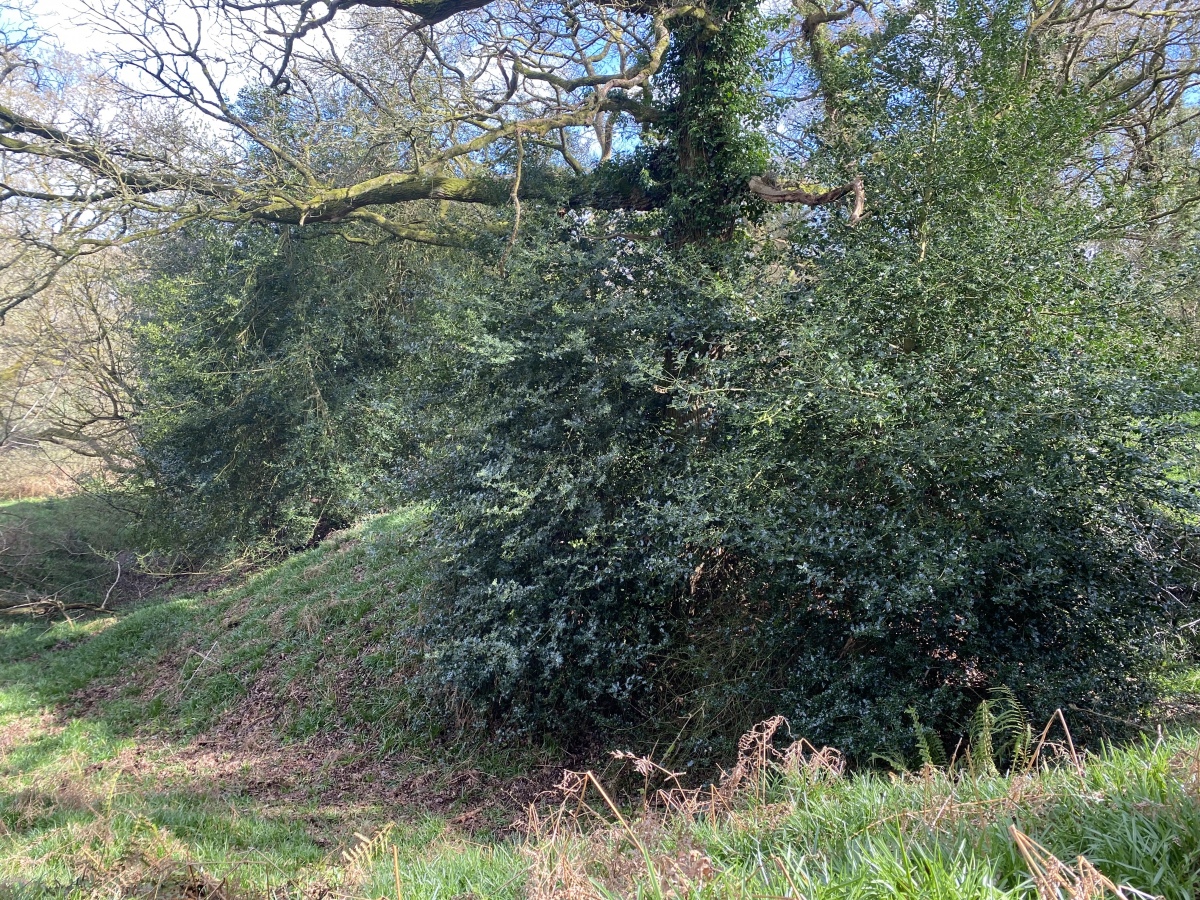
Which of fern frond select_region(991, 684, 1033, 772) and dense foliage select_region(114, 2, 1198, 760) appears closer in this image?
fern frond select_region(991, 684, 1033, 772)

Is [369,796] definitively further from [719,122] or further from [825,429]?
[719,122]

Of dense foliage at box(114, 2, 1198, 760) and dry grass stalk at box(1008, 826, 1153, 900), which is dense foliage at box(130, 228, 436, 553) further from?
dry grass stalk at box(1008, 826, 1153, 900)

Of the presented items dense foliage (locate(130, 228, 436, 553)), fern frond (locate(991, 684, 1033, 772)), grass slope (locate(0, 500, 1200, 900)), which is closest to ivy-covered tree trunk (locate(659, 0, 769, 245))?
grass slope (locate(0, 500, 1200, 900))

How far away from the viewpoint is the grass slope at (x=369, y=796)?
96.8 inches

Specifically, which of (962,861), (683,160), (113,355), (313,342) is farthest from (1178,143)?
(113,355)

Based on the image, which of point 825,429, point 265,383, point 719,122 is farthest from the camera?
point 265,383

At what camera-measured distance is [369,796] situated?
7312mm

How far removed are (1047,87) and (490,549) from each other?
7480 millimetres

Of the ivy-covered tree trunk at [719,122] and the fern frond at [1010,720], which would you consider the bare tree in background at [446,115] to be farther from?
the fern frond at [1010,720]

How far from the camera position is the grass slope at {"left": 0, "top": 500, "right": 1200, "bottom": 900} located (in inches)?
96.8

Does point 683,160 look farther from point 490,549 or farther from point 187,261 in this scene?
point 187,261

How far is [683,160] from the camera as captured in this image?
9.49m

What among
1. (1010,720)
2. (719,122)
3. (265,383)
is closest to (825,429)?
(1010,720)

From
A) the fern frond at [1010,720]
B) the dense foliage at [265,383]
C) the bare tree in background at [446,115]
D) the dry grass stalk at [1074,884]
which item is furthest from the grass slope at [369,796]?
the bare tree in background at [446,115]
